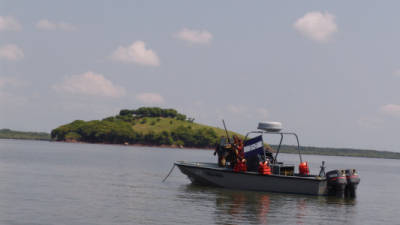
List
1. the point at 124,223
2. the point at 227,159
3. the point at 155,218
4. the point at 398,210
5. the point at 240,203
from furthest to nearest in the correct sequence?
the point at 227,159 → the point at 398,210 → the point at 240,203 → the point at 155,218 → the point at 124,223

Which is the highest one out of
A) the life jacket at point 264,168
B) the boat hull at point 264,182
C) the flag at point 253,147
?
the flag at point 253,147

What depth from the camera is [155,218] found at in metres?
18.9

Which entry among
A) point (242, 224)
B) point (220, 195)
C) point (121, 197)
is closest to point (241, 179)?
point (220, 195)

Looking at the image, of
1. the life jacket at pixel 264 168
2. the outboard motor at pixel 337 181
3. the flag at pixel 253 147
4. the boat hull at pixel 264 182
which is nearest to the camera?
the outboard motor at pixel 337 181

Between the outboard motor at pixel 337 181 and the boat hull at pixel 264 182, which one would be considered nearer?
the outboard motor at pixel 337 181

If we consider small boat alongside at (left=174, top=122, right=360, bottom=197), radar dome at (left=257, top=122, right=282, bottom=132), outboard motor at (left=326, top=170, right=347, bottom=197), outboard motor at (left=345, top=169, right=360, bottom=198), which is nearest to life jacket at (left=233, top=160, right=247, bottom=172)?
small boat alongside at (left=174, top=122, right=360, bottom=197)

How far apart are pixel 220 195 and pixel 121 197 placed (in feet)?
15.3

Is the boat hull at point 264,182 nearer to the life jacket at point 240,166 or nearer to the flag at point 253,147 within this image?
the life jacket at point 240,166

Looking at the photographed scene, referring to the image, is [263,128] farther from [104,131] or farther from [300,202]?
[104,131]

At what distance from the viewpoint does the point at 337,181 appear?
25844mm

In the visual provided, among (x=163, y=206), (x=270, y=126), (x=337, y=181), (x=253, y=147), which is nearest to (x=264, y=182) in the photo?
(x=253, y=147)

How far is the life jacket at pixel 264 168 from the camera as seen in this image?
26.4 meters

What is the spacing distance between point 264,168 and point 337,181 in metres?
3.39

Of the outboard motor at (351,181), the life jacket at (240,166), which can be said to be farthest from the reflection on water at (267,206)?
the life jacket at (240,166)
